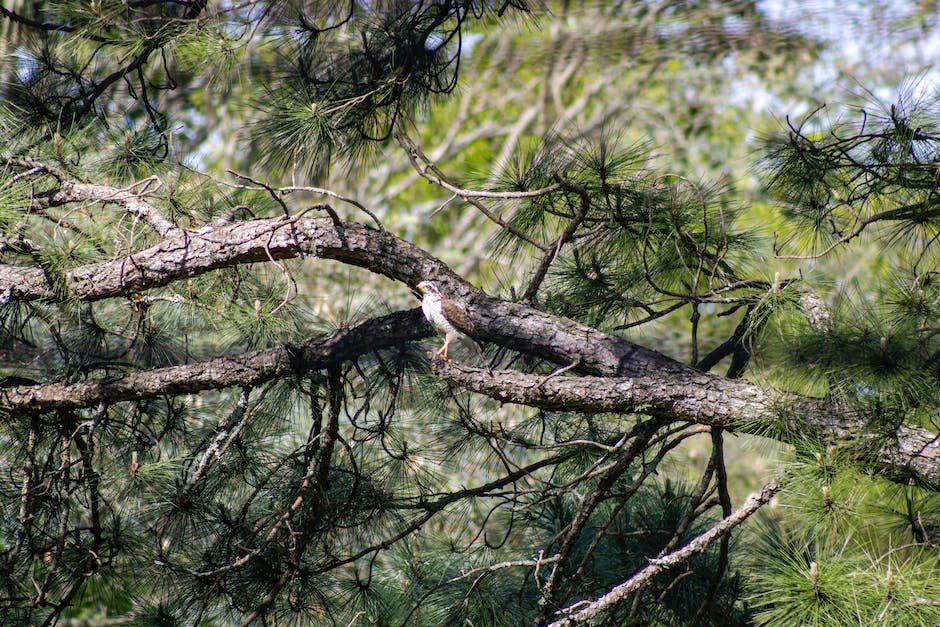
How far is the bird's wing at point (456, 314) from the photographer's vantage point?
5.48 ft

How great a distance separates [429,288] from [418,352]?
371mm

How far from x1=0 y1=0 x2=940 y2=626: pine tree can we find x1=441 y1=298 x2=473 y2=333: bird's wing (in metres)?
0.03

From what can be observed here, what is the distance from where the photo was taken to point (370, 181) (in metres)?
6.52

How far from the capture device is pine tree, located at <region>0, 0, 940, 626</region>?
1.50 meters

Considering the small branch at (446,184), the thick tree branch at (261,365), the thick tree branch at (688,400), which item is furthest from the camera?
the thick tree branch at (261,365)

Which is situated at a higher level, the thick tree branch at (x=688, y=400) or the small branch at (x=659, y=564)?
the thick tree branch at (x=688, y=400)

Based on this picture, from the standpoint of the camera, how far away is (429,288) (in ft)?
5.47

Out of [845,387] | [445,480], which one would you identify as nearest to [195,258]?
[445,480]

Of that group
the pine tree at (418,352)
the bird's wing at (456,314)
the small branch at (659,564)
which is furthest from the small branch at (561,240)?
the small branch at (659,564)

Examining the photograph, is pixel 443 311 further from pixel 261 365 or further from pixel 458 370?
pixel 261 365

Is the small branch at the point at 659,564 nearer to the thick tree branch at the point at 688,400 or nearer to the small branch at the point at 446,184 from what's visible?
the thick tree branch at the point at 688,400

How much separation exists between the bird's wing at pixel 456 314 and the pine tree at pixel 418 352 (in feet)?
0.11

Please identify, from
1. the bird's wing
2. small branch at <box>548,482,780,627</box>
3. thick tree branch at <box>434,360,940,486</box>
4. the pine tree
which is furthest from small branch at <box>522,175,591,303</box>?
small branch at <box>548,482,780,627</box>

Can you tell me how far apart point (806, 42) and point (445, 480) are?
5.88 meters
